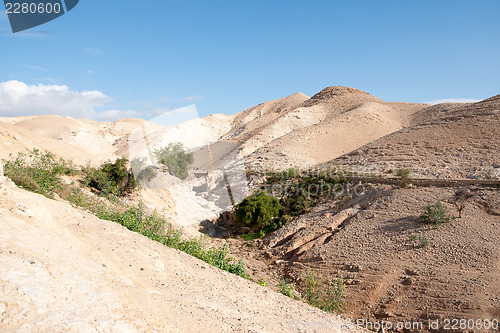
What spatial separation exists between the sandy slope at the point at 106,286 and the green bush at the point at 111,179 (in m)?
5.35

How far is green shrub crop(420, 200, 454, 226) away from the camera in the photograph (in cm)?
990

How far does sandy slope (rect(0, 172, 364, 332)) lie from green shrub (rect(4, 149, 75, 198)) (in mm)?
1969

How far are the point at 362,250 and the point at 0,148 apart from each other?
11.1m

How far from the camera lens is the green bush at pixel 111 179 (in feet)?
35.6

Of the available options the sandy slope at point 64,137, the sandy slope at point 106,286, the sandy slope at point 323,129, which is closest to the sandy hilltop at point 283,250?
the sandy slope at point 106,286

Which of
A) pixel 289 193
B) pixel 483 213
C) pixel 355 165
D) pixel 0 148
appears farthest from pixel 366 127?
pixel 0 148

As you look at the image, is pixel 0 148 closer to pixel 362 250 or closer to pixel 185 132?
pixel 362 250

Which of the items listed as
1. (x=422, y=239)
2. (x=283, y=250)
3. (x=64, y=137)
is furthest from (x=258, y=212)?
(x=64, y=137)

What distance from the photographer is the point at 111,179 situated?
1138 cm

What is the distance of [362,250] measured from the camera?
10.1 meters

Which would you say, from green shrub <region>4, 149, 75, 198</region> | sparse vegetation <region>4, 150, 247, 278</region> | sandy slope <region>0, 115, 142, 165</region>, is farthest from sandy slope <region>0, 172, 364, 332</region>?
sandy slope <region>0, 115, 142, 165</region>

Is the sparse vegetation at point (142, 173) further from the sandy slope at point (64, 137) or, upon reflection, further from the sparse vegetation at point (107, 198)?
the sandy slope at point (64, 137)

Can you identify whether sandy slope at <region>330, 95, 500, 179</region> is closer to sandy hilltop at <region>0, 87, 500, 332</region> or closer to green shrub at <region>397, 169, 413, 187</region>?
sandy hilltop at <region>0, 87, 500, 332</region>

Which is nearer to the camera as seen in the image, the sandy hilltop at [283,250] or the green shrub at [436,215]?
the sandy hilltop at [283,250]
